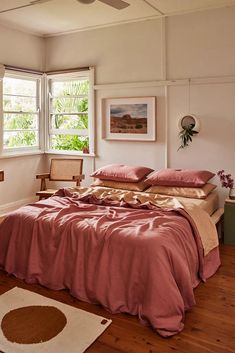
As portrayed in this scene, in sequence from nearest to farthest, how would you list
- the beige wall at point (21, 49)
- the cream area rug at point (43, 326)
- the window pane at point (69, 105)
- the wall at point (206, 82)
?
the cream area rug at point (43, 326) < the wall at point (206, 82) < the beige wall at point (21, 49) < the window pane at point (69, 105)

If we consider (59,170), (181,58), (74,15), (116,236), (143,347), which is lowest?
(143,347)

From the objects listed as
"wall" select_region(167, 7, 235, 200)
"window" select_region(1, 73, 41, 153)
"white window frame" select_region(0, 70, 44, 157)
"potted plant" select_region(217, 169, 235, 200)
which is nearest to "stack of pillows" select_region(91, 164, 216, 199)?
"potted plant" select_region(217, 169, 235, 200)

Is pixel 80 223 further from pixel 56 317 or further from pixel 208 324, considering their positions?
pixel 208 324

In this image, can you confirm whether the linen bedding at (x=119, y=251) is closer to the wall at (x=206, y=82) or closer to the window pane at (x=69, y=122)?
the wall at (x=206, y=82)

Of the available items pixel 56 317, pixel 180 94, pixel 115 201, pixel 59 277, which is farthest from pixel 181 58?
pixel 56 317

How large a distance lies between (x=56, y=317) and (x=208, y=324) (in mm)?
1043

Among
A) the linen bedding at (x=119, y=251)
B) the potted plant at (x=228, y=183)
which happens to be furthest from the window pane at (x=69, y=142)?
the potted plant at (x=228, y=183)

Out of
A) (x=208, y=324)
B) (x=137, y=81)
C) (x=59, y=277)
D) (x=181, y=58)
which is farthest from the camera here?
(x=137, y=81)

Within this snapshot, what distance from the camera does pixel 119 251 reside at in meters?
2.60

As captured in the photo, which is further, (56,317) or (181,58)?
(181,58)

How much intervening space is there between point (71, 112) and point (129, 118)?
1.09 m

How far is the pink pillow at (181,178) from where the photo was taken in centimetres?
396

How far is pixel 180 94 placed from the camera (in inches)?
178

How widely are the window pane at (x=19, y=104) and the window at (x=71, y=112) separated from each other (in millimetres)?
280
